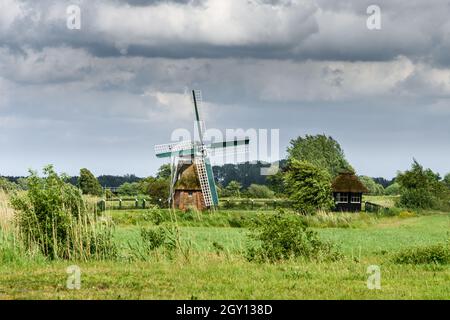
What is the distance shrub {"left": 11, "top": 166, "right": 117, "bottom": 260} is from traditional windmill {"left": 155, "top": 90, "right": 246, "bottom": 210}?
39.9 m

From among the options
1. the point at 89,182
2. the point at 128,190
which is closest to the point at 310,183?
the point at 89,182

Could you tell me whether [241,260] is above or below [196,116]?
below

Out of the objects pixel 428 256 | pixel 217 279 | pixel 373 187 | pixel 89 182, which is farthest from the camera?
pixel 373 187

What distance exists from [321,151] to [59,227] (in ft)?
223

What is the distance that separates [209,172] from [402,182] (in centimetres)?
2140

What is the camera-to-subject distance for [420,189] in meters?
68.2

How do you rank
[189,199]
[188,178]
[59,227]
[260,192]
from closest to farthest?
[59,227], [188,178], [189,199], [260,192]

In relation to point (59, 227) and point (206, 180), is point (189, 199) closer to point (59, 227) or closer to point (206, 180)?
point (206, 180)

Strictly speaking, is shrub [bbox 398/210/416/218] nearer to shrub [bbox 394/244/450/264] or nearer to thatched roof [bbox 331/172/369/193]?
thatched roof [bbox 331/172/369/193]

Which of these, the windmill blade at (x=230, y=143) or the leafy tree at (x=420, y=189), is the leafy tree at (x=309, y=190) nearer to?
the windmill blade at (x=230, y=143)

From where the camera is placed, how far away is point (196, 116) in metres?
62.5

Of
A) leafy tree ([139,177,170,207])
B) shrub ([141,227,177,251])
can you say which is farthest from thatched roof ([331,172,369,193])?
shrub ([141,227,177,251])
